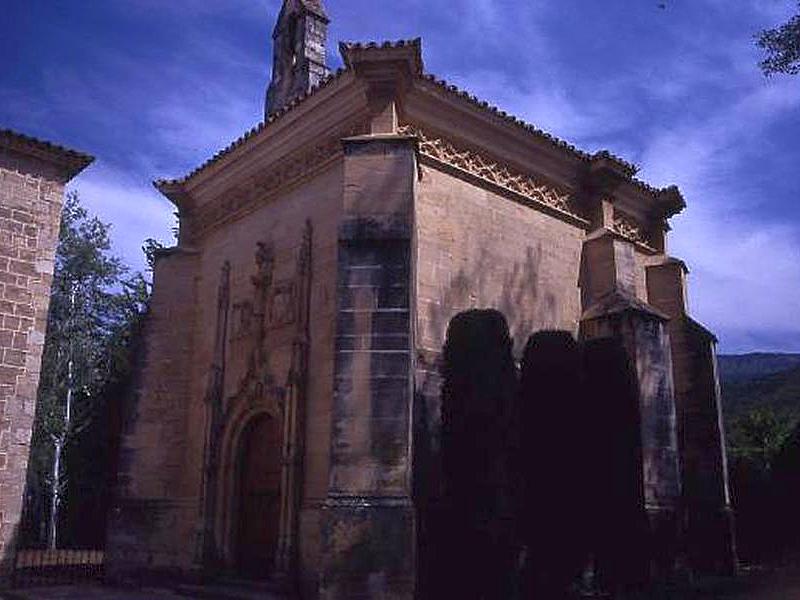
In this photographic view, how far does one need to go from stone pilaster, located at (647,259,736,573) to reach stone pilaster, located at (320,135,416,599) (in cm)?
662

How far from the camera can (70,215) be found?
23.5 meters

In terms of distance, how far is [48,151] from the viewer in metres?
12.0

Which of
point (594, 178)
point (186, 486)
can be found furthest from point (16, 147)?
point (594, 178)

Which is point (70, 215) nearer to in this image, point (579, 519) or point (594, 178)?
point (594, 178)

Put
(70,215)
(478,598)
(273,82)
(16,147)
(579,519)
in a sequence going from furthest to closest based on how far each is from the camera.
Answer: (70,215), (273,82), (16,147), (579,519), (478,598)

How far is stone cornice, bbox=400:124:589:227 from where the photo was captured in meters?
10.6

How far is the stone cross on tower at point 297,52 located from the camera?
15.2 meters

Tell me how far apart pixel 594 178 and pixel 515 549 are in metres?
6.99

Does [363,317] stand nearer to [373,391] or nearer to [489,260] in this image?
[373,391]

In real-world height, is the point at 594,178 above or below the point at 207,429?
above

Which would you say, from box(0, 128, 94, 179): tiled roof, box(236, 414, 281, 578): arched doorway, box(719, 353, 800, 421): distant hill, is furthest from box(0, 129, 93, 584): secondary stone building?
box(719, 353, 800, 421): distant hill

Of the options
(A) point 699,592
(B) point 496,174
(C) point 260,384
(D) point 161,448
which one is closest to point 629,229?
(B) point 496,174

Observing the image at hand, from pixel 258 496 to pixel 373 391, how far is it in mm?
4287

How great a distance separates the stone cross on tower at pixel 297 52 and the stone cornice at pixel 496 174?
5.24 metres
